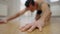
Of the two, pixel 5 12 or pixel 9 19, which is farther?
pixel 5 12

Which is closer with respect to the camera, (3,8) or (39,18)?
(39,18)

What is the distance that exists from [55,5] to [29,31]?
1.24 m

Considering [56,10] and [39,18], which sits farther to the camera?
[56,10]

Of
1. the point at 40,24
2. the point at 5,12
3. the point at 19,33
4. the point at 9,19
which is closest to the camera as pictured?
the point at 19,33

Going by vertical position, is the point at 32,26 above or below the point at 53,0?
below

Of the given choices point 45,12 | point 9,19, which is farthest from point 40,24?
point 9,19

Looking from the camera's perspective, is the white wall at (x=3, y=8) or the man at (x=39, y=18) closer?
the man at (x=39, y=18)

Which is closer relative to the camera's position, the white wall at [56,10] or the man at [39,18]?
the man at [39,18]

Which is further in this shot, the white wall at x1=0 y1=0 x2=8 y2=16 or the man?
the white wall at x1=0 y1=0 x2=8 y2=16

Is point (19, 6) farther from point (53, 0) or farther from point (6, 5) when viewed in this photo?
point (53, 0)

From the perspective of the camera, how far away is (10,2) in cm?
210

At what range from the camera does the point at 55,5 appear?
212 cm

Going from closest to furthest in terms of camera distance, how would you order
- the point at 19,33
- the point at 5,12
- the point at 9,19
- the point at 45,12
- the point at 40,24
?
1. the point at 19,33
2. the point at 40,24
3. the point at 45,12
4. the point at 9,19
5. the point at 5,12

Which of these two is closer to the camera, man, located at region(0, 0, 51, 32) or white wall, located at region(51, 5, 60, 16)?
man, located at region(0, 0, 51, 32)
